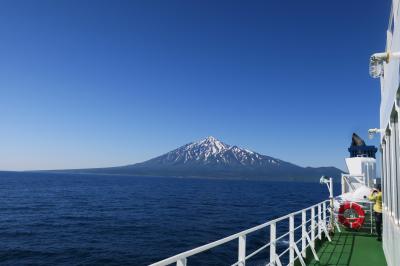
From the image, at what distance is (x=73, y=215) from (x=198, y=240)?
62.5 feet

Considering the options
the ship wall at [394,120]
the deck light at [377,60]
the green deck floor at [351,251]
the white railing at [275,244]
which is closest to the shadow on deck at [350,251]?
the green deck floor at [351,251]

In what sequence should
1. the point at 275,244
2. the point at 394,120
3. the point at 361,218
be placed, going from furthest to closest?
the point at 361,218, the point at 275,244, the point at 394,120

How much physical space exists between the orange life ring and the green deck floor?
11.3 inches

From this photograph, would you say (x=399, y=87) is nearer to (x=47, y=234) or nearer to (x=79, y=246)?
(x=79, y=246)

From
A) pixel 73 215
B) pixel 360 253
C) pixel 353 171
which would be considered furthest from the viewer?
pixel 73 215

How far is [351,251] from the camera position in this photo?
351 inches

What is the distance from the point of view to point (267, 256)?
17.6 metres

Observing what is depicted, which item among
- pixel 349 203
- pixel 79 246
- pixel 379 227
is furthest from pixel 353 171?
pixel 79 246

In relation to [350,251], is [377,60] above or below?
above

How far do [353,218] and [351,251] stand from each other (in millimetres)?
2683

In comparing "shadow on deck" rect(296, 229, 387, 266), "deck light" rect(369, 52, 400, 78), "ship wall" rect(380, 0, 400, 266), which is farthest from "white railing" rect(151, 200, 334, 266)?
"deck light" rect(369, 52, 400, 78)

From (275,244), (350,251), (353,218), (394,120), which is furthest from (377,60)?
(353,218)

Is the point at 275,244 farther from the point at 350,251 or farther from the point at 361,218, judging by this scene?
the point at 361,218

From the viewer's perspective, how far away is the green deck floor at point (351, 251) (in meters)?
7.84
